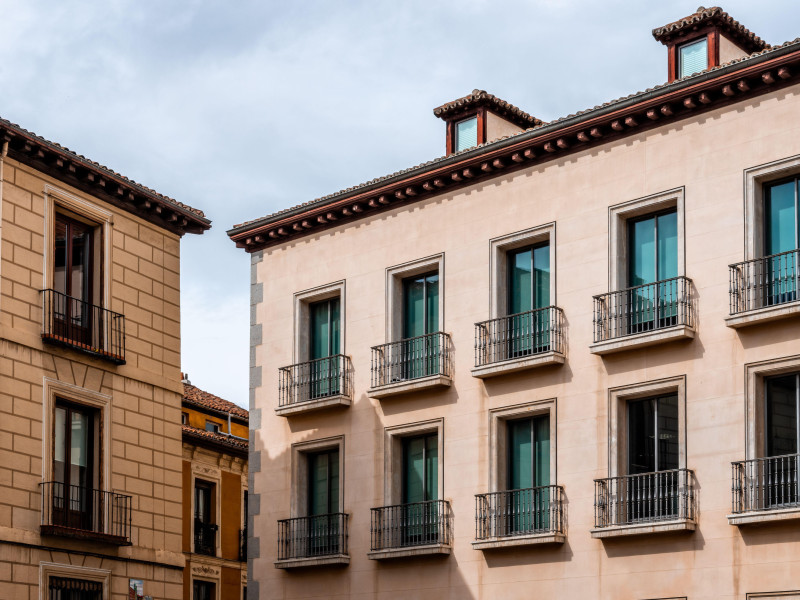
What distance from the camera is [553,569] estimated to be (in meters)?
25.5

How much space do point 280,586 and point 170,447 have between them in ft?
12.5

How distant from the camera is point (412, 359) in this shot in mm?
28875

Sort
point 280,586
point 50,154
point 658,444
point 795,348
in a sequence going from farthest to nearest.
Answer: point 280,586 < point 50,154 < point 658,444 < point 795,348

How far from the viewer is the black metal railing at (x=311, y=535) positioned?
2922 centimetres

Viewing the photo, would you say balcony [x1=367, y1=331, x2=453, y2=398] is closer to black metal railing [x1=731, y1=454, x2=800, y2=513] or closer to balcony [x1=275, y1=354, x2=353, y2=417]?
balcony [x1=275, y1=354, x2=353, y2=417]

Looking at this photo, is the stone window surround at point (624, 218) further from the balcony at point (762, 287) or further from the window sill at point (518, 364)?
the balcony at point (762, 287)

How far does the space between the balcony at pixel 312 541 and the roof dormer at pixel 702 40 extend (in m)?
11.5

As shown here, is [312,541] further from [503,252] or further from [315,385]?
[503,252]

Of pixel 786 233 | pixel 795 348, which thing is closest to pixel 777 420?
pixel 795 348

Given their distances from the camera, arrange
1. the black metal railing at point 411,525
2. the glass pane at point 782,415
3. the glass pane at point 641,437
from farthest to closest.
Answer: the black metal railing at point 411,525, the glass pane at point 641,437, the glass pane at point 782,415

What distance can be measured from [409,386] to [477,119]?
6.42 metres

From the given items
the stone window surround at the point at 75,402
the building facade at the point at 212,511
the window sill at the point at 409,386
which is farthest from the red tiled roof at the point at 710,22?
the building facade at the point at 212,511

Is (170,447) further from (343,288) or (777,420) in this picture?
(777,420)

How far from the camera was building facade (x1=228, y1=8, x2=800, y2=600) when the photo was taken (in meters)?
23.7
